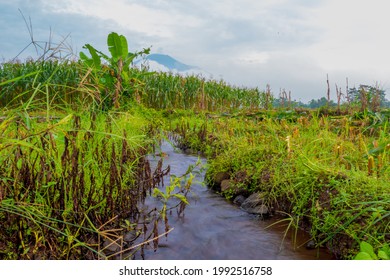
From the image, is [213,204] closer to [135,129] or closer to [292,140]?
[292,140]

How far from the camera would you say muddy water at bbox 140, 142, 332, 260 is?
3535 mm

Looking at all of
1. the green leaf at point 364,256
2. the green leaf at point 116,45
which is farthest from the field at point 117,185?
the green leaf at point 116,45

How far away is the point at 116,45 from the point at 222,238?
632 cm

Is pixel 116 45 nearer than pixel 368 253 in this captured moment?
No

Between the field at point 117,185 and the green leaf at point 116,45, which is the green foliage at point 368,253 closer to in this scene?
the field at point 117,185

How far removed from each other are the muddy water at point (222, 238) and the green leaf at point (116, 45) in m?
5.22

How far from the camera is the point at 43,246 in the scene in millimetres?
2951

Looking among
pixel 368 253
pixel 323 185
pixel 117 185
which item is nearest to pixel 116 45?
pixel 117 185

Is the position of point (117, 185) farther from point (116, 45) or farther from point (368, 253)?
point (116, 45)

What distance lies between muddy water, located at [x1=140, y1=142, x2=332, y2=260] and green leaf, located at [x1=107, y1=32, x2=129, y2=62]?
5.22 meters

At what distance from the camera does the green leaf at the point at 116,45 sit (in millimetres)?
8898

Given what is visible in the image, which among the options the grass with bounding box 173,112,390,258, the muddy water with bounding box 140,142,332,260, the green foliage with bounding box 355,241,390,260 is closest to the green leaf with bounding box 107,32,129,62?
the grass with bounding box 173,112,390,258

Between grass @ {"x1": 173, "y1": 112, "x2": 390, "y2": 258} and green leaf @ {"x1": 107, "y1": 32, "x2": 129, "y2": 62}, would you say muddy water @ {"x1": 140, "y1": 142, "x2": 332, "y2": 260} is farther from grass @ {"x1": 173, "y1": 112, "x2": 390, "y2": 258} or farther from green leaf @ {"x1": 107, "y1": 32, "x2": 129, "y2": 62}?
green leaf @ {"x1": 107, "y1": 32, "x2": 129, "y2": 62}

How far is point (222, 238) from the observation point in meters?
3.87
